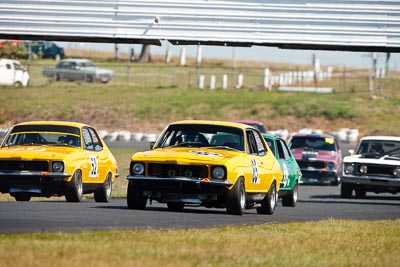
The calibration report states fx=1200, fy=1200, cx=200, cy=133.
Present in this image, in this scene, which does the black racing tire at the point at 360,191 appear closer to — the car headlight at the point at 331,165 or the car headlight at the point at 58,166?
the car headlight at the point at 331,165

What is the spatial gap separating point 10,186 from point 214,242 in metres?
7.32

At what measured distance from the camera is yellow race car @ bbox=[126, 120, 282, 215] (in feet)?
54.2

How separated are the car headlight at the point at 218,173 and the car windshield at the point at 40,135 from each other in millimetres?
4285

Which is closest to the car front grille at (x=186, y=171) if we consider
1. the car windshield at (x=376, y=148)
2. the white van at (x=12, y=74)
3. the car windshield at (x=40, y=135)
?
the car windshield at (x=40, y=135)

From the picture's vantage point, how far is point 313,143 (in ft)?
114

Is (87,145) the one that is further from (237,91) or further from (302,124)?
(237,91)

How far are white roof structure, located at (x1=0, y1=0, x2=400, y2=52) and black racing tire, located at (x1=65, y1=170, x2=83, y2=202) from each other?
4182 millimetres

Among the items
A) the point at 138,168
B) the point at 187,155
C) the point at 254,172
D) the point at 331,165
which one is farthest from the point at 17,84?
the point at 187,155

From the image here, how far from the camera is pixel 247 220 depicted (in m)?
16.2

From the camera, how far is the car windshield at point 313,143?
34219mm

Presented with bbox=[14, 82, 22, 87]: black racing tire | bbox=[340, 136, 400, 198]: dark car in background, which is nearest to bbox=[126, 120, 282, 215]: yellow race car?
bbox=[340, 136, 400, 198]: dark car in background

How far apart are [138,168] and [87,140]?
4054mm

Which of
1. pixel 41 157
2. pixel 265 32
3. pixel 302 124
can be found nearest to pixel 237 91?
pixel 302 124

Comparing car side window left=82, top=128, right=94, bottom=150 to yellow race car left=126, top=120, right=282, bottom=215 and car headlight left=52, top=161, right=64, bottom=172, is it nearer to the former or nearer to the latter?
car headlight left=52, top=161, right=64, bottom=172
